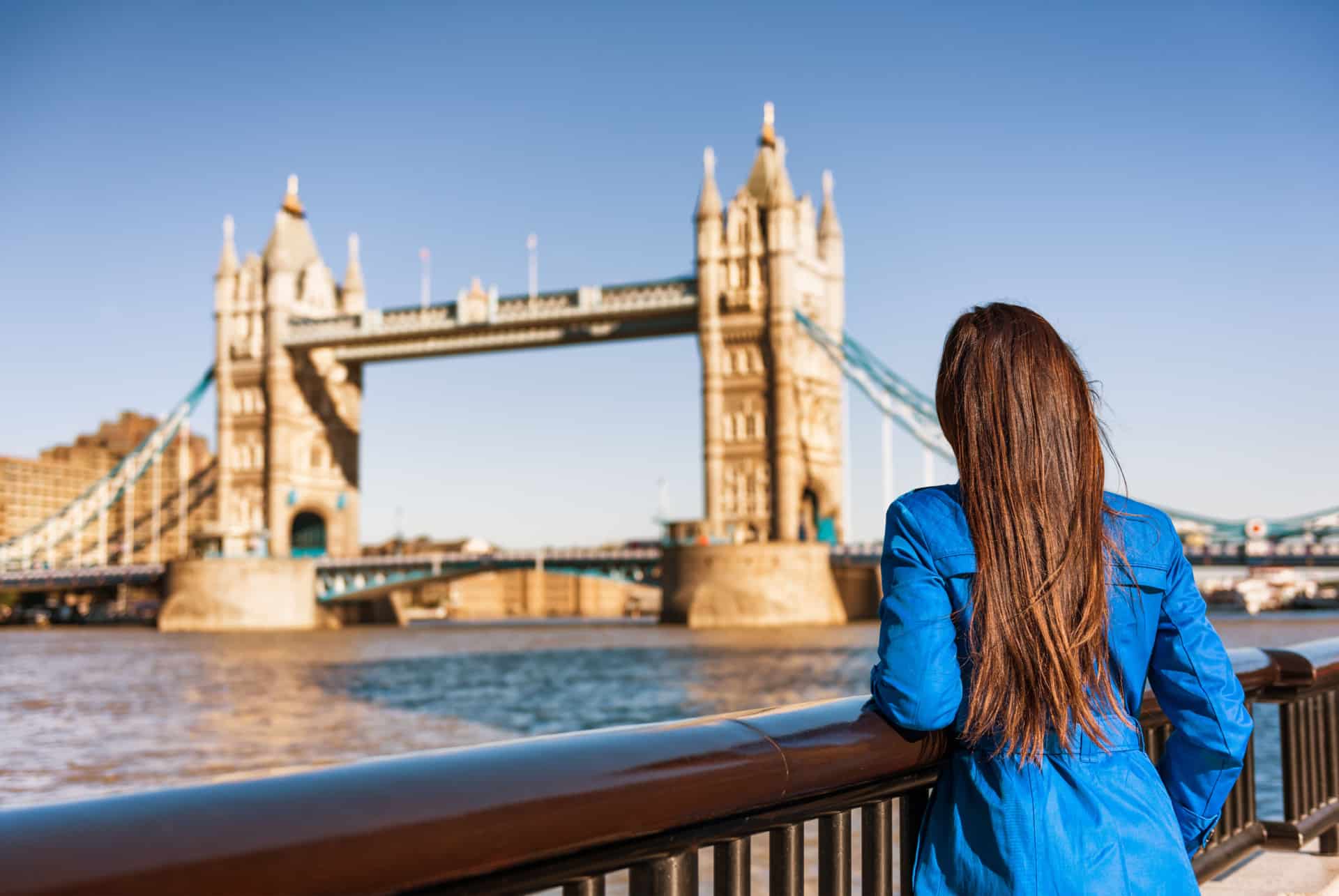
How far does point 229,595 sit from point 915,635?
51562 millimetres

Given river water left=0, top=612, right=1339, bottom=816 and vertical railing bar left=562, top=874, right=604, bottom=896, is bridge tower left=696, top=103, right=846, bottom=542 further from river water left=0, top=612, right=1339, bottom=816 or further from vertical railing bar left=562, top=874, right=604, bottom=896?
vertical railing bar left=562, top=874, right=604, bottom=896

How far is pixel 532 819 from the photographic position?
1.35 metres

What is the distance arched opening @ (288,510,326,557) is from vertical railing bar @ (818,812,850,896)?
2295 inches

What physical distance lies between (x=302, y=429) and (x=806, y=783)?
191ft

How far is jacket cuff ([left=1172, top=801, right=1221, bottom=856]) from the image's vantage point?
177 cm

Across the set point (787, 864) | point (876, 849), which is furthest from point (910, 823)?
point (787, 864)

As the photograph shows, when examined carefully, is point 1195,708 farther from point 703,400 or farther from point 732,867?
point 703,400

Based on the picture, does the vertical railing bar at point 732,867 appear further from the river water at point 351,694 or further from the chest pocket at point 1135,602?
the river water at point 351,694

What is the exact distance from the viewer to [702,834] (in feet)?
5.44

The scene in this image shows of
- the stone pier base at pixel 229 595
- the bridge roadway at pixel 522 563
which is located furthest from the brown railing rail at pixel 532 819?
the stone pier base at pixel 229 595

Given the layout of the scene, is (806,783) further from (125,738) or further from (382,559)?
(382,559)

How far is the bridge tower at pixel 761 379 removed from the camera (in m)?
47.3

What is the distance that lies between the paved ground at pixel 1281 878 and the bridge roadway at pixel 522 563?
40.3 m

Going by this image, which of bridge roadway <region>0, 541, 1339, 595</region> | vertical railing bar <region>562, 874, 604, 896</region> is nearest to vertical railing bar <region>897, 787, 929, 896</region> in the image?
vertical railing bar <region>562, 874, 604, 896</region>
